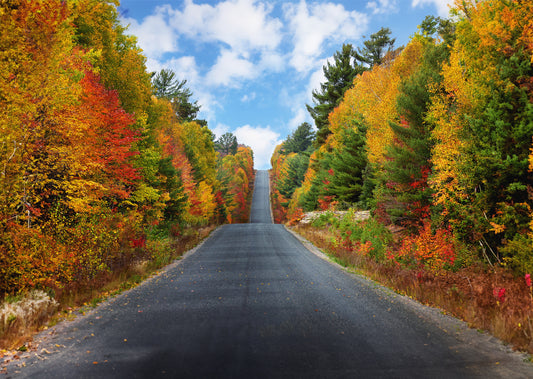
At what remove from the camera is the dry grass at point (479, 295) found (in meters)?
6.07

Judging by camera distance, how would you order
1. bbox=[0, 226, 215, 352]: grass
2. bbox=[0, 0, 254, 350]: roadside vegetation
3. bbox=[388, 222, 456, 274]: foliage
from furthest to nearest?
1. bbox=[388, 222, 456, 274]: foliage
2. bbox=[0, 0, 254, 350]: roadside vegetation
3. bbox=[0, 226, 215, 352]: grass

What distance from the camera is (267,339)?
5.98 m

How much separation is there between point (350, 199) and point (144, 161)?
19.2 meters

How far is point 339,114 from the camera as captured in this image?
40344 millimetres

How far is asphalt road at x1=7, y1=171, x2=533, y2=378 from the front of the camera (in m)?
4.84

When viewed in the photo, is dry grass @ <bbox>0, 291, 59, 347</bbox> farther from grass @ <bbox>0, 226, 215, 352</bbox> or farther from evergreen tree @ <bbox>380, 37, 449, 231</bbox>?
evergreen tree @ <bbox>380, 37, 449, 231</bbox>

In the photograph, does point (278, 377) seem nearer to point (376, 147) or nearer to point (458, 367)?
point (458, 367)

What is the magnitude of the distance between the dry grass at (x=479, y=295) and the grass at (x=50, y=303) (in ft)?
29.1

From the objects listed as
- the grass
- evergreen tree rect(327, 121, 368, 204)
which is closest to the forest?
evergreen tree rect(327, 121, 368, 204)

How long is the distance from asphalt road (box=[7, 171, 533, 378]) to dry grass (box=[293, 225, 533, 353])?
0.37 m

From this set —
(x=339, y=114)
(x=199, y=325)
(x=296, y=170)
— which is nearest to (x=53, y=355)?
(x=199, y=325)

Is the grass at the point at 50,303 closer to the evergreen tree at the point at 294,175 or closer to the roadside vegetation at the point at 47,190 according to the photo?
the roadside vegetation at the point at 47,190

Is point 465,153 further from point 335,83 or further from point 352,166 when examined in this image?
point 335,83

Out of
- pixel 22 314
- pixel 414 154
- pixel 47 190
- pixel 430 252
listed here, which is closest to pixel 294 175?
pixel 414 154
